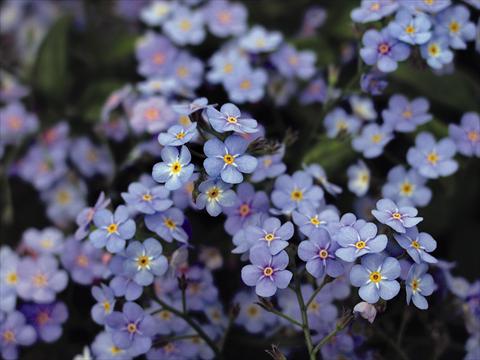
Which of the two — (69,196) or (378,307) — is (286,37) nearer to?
(69,196)

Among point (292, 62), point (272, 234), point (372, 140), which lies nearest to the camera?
point (272, 234)

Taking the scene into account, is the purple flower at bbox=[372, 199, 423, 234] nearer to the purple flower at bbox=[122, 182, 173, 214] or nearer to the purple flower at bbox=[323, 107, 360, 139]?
the purple flower at bbox=[122, 182, 173, 214]

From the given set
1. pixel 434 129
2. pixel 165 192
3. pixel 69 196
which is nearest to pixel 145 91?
pixel 69 196

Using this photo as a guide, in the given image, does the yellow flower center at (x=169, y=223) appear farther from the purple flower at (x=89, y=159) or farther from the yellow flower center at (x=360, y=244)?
the purple flower at (x=89, y=159)

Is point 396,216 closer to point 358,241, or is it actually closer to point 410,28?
point 358,241

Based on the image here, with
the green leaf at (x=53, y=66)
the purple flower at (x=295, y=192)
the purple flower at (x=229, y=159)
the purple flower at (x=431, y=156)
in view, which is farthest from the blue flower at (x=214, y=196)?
the green leaf at (x=53, y=66)

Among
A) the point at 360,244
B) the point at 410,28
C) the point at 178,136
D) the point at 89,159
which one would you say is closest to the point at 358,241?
the point at 360,244

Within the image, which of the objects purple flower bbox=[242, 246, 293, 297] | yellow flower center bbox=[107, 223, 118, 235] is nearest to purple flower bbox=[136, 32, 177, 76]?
yellow flower center bbox=[107, 223, 118, 235]
